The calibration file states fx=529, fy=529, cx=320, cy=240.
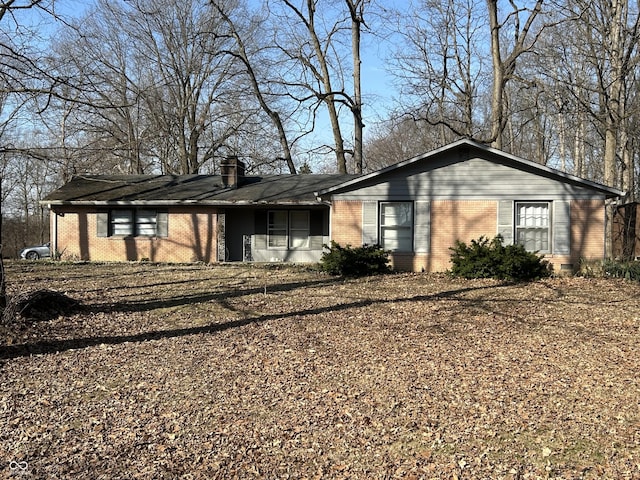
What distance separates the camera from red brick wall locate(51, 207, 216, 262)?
19.9m

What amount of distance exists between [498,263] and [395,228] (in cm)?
353

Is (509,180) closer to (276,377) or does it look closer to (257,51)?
(276,377)

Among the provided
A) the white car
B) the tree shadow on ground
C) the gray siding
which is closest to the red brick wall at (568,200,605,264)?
the gray siding

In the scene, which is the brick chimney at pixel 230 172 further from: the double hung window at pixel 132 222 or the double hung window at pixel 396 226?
the double hung window at pixel 396 226

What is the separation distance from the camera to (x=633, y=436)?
13.7ft

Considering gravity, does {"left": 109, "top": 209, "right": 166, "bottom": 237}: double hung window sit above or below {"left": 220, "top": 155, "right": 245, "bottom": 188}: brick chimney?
below

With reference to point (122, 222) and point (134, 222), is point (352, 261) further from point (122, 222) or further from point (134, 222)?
point (122, 222)

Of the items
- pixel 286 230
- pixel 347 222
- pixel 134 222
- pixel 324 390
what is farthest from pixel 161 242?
pixel 324 390

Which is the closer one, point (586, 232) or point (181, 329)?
point (181, 329)

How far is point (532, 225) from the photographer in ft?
49.1

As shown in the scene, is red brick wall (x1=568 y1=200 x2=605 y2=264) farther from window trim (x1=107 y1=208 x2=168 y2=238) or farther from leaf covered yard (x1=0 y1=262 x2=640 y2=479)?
window trim (x1=107 y1=208 x2=168 y2=238)

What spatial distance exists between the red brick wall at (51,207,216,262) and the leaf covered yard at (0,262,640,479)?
32.2 ft

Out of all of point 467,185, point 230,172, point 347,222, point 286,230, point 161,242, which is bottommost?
point 161,242

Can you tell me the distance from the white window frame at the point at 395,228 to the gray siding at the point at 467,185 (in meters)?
0.30
